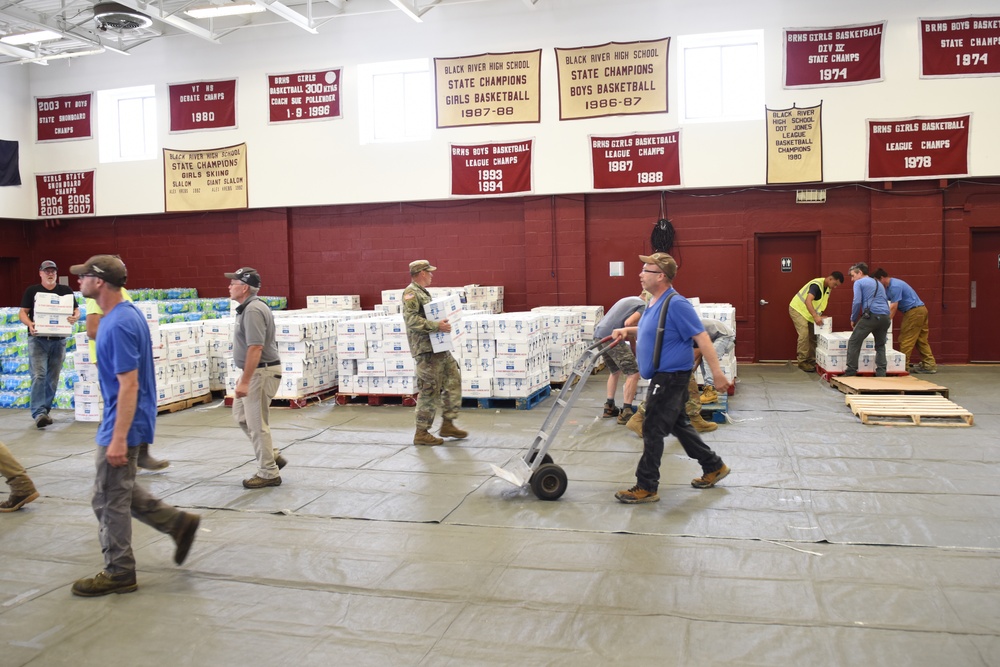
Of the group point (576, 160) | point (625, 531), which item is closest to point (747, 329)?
point (576, 160)

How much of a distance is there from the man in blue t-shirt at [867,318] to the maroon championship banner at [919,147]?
11.7 ft

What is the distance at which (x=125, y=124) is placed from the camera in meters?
20.2

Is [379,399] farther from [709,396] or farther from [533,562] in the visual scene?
[533,562]

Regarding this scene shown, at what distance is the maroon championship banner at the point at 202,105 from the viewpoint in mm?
19094

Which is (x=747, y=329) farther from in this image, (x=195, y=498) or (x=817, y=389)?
(x=195, y=498)

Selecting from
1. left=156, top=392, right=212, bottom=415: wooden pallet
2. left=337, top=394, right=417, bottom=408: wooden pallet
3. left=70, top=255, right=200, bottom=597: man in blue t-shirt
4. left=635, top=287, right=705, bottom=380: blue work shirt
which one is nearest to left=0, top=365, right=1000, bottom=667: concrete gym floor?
left=70, top=255, right=200, bottom=597: man in blue t-shirt

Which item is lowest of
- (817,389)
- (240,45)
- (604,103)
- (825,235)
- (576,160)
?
(817,389)

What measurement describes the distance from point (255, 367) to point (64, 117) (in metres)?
17.0

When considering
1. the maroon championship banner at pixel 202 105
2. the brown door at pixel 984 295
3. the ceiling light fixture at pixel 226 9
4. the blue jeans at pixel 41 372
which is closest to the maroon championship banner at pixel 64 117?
the maroon championship banner at pixel 202 105

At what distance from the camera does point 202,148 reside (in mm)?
19312

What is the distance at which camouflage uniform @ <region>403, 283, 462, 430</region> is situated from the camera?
9047 millimetres

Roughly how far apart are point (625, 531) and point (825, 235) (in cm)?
1250

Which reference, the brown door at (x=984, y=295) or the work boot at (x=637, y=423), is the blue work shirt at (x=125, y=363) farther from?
the brown door at (x=984, y=295)

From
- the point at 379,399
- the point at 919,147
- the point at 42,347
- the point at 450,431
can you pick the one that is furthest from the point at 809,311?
the point at 42,347
